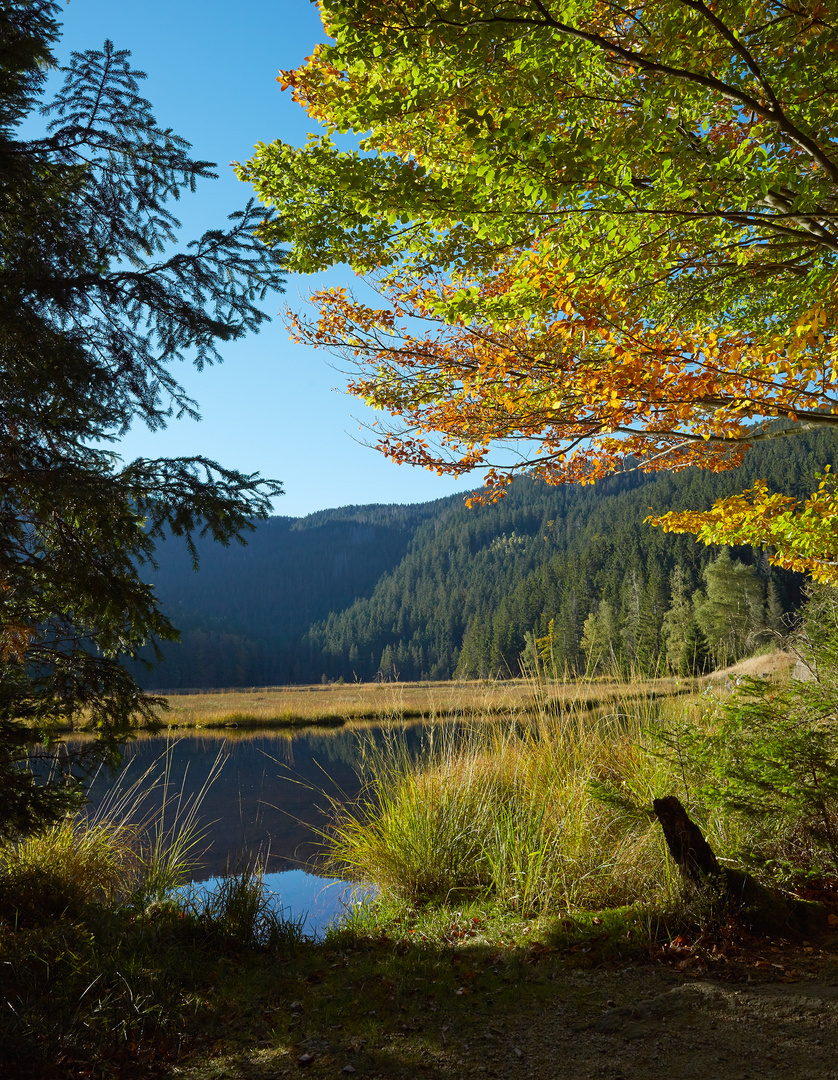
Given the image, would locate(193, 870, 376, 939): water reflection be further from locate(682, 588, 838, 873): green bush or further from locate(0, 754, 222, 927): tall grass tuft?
locate(682, 588, 838, 873): green bush

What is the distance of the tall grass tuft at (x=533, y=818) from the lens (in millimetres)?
3918

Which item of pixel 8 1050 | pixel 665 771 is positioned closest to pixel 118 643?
pixel 8 1050

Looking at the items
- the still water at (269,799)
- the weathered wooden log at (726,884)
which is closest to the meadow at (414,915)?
the weathered wooden log at (726,884)

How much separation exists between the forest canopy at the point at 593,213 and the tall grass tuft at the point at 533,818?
1.95 m

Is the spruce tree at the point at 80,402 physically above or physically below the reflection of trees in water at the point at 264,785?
above

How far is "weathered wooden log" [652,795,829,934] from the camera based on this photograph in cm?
328

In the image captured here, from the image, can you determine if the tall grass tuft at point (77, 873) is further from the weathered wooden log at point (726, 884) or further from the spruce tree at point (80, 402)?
the weathered wooden log at point (726, 884)

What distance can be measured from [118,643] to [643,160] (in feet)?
12.5

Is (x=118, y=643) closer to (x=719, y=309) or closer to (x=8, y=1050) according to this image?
(x=8, y=1050)

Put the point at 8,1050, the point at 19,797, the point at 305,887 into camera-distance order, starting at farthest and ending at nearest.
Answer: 1. the point at 305,887
2. the point at 19,797
3. the point at 8,1050

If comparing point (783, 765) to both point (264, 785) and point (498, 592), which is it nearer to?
point (264, 785)

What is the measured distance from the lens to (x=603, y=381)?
389cm

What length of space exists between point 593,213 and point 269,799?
352 inches

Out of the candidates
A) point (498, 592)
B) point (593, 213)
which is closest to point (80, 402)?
point (593, 213)
